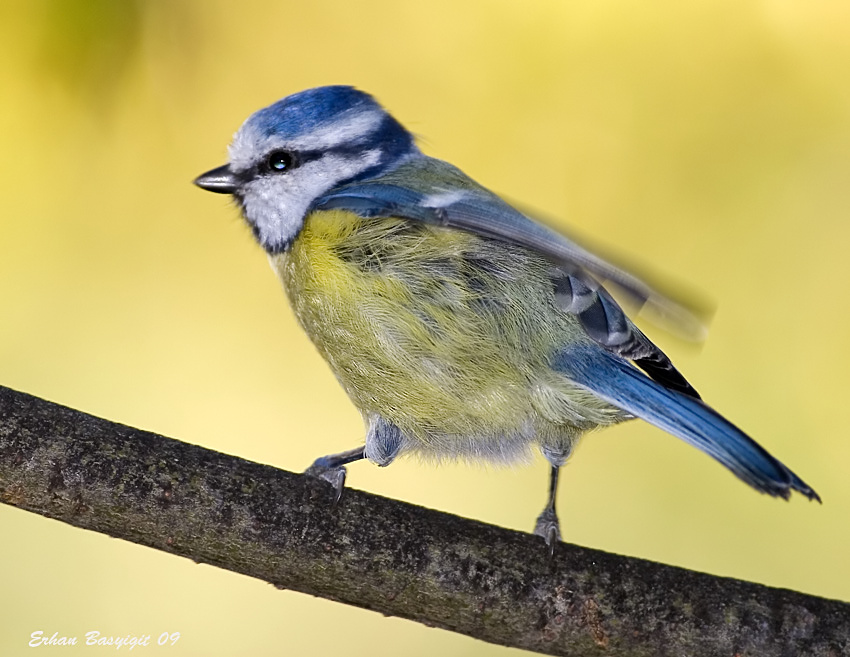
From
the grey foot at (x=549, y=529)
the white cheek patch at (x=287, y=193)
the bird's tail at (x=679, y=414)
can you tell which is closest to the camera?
the bird's tail at (x=679, y=414)

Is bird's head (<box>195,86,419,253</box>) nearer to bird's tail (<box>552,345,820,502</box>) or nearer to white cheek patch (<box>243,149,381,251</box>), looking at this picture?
white cheek patch (<box>243,149,381,251</box>)

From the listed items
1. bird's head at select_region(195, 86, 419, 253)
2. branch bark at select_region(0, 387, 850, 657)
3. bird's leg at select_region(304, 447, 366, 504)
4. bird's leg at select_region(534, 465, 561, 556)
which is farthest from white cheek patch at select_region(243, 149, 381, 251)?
bird's leg at select_region(534, 465, 561, 556)

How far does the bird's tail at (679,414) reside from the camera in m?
1.34

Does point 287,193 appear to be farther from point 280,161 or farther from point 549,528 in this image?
point 549,528

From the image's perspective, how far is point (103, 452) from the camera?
1420 millimetres

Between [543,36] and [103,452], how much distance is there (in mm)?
1946

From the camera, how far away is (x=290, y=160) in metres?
1.90

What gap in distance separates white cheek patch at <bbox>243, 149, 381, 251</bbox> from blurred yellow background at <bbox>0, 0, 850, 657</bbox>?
2.51ft

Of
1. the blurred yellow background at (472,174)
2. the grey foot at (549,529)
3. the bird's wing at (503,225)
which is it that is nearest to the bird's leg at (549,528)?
the grey foot at (549,529)

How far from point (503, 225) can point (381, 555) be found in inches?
21.1

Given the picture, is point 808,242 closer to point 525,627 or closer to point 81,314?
point 525,627

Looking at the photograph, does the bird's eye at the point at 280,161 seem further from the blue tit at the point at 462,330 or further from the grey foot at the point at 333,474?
the grey foot at the point at 333,474

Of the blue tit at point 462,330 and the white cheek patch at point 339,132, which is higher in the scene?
the white cheek patch at point 339,132

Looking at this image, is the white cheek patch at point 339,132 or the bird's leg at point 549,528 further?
the white cheek patch at point 339,132
